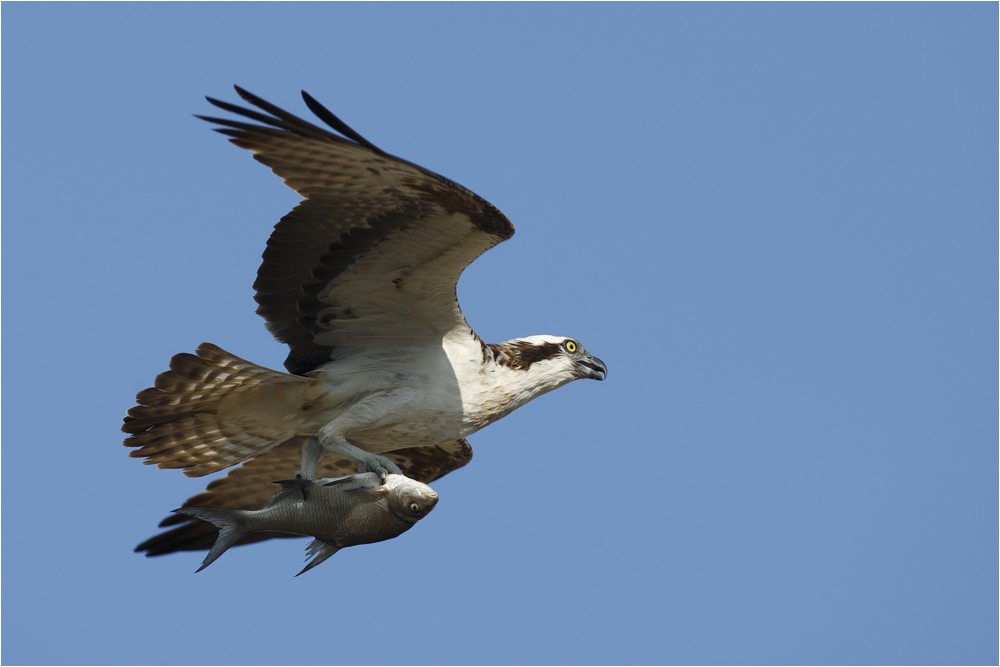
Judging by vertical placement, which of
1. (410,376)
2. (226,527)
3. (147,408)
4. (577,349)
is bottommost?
(226,527)

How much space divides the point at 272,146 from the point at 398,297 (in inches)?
58.9

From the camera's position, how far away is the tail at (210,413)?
8727 mm

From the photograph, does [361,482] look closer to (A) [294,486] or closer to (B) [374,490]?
(B) [374,490]

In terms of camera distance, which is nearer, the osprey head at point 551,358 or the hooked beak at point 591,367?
the osprey head at point 551,358

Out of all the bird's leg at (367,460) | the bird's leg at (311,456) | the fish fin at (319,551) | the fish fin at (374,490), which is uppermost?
the bird's leg at (311,456)

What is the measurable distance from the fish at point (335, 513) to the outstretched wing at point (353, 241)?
159 centimetres

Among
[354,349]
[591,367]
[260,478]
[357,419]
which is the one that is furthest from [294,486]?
[591,367]

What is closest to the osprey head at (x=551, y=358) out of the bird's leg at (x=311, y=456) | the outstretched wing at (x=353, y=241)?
the outstretched wing at (x=353, y=241)

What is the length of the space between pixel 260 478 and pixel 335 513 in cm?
294

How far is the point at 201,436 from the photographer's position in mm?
9250

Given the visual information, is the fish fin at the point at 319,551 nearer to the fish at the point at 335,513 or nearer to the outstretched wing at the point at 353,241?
the fish at the point at 335,513

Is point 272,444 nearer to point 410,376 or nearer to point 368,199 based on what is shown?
point 410,376

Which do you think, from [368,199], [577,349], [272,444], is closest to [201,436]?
[272,444]

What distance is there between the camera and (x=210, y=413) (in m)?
9.11
